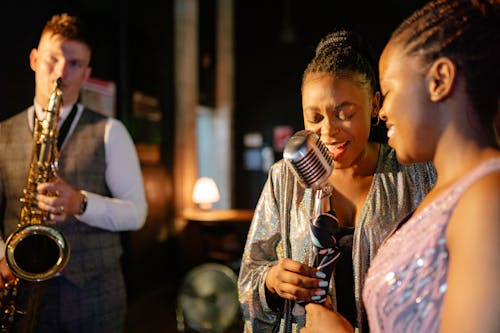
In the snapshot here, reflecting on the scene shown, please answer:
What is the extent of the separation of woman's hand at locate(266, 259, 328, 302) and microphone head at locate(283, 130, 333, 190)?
0.20m

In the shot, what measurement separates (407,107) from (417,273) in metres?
0.30

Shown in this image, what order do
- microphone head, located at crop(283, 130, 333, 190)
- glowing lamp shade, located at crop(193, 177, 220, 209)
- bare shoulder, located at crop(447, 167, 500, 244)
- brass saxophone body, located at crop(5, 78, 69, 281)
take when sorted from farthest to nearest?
glowing lamp shade, located at crop(193, 177, 220, 209)
brass saxophone body, located at crop(5, 78, 69, 281)
microphone head, located at crop(283, 130, 333, 190)
bare shoulder, located at crop(447, 167, 500, 244)

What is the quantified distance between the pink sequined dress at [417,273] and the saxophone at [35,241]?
1.17m

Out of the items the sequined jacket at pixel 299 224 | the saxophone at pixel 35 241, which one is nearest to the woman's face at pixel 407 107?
the sequined jacket at pixel 299 224

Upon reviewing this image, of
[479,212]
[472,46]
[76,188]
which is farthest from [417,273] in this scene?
[76,188]

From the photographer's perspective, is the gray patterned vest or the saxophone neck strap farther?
the saxophone neck strap

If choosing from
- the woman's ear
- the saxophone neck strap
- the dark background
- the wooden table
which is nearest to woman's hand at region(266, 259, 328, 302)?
the woman's ear

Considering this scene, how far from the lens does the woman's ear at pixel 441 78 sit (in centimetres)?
82

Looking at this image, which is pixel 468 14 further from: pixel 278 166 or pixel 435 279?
pixel 278 166

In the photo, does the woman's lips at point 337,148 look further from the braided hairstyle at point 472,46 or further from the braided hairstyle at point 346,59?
the braided hairstyle at point 472,46

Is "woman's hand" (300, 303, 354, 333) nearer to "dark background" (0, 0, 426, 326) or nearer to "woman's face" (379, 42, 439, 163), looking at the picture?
"woman's face" (379, 42, 439, 163)

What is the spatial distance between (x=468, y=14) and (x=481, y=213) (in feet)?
1.22

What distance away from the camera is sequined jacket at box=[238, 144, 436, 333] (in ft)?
4.34

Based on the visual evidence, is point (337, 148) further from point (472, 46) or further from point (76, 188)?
point (76, 188)
